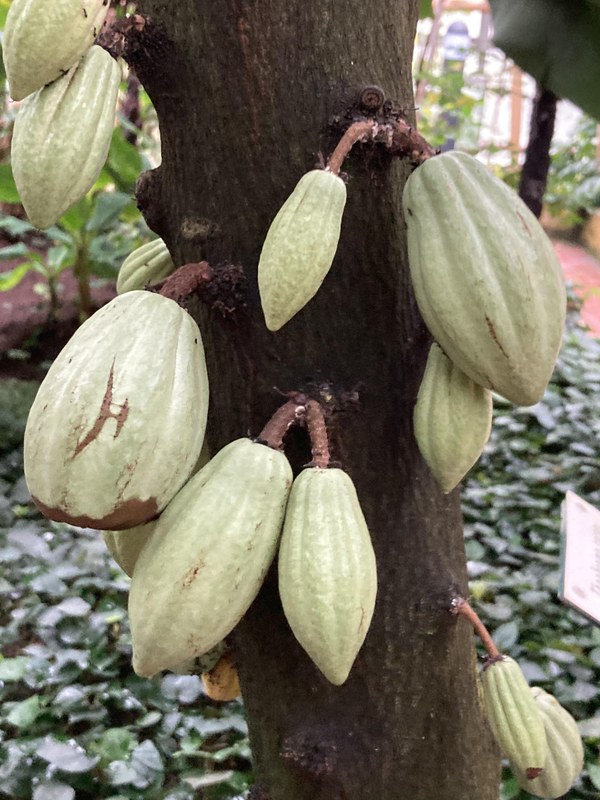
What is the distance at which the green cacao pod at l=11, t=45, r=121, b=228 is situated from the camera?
60 cm

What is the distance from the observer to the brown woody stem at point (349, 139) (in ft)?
1.90

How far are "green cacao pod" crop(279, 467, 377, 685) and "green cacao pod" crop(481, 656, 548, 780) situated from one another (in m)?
0.26

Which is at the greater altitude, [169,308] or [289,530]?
[169,308]

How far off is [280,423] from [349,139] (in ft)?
0.72

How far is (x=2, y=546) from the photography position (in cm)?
191

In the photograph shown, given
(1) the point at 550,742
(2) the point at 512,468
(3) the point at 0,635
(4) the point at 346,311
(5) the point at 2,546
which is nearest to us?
(4) the point at 346,311

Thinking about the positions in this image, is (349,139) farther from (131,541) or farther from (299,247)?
(131,541)

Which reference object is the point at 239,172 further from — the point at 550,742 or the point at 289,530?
the point at 550,742

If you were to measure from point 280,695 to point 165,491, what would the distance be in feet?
0.91

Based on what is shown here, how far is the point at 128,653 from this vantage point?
161cm

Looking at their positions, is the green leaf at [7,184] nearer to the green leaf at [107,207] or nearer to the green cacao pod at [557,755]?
the green leaf at [107,207]

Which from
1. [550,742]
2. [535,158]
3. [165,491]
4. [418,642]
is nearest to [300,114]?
[165,491]

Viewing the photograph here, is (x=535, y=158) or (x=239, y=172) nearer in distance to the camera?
(x=239, y=172)

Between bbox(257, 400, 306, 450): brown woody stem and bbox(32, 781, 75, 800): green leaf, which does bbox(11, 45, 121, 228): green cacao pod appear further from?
bbox(32, 781, 75, 800): green leaf
